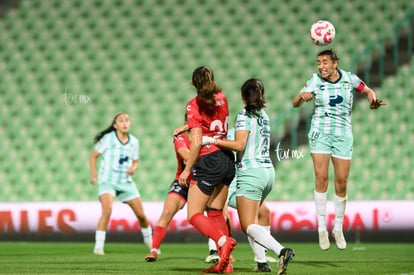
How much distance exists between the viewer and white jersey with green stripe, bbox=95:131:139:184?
12047 millimetres

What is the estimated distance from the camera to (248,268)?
870 centimetres

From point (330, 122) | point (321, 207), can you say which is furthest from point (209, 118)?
point (321, 207)

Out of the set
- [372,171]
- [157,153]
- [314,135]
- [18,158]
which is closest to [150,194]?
[157,153]

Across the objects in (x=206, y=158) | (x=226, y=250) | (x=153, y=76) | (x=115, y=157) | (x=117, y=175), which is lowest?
(x=226, y=250)

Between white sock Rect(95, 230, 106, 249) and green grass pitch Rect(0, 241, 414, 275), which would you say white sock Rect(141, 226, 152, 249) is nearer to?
green grass pitch Rect(0, 241, 414, 275)

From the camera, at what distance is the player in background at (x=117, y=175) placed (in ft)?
38.9

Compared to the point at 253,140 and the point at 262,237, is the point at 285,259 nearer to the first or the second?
the point at 262,237

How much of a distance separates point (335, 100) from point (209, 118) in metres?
1.83

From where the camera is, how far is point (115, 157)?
1216 cm

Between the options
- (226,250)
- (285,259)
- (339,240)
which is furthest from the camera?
(339,240)

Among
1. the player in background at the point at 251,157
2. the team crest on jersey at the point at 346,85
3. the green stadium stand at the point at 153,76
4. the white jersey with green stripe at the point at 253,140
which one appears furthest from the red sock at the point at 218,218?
the green stadium stand at the point at 153,76

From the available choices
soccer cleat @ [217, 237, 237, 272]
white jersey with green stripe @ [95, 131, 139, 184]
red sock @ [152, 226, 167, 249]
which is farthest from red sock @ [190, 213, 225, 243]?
white jersey with green stripe @ [95, 131, 139, 184]

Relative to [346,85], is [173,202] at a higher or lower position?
lower

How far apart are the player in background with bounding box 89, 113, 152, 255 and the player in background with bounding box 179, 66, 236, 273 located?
13.1 feet
